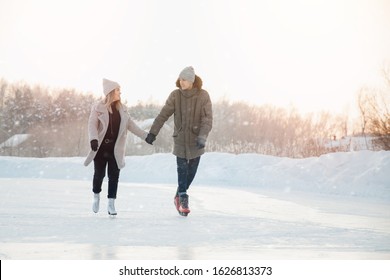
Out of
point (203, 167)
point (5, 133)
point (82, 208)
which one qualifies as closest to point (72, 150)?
point (5, 133)

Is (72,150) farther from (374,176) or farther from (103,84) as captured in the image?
(103,84)

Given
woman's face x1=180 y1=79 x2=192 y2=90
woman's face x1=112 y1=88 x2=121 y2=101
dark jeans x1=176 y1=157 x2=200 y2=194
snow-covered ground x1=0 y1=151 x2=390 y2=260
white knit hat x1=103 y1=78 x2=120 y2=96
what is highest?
woman's face x1=180 y1=79 x2=192 y2=90

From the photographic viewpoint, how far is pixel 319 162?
40.2ft

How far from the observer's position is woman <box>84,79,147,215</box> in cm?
619

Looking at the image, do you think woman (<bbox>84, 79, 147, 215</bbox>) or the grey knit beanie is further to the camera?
the grey knit beanie

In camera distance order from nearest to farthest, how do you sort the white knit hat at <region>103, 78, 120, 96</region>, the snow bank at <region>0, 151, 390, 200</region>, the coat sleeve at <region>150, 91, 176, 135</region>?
the white knit hat at <region>103, 78, 120, 96</region> < the coat sleeve at <region>150, 91, 176, 135</region> < the snow bank at <region>0, 151, 390, 200</region>

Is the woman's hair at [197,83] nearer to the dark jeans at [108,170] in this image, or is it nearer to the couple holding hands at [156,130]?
the couple holding hands at [156,130]

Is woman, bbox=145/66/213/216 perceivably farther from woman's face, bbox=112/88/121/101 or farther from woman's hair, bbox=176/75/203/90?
woman's face, bbox=112/88/121/101

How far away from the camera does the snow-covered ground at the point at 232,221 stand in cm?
423

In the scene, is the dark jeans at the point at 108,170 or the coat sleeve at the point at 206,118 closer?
the dark jeans at the point at 108,170

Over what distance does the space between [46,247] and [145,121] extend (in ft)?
80.7

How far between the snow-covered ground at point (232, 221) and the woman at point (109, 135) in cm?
39

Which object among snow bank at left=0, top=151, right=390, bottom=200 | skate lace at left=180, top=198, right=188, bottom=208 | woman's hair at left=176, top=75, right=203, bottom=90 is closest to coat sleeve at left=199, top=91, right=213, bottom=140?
woman's hair at left=176, top=75, right=203, bottom=90

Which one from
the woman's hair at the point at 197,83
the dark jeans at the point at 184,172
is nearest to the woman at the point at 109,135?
the dark jeans at the point at 184,172
